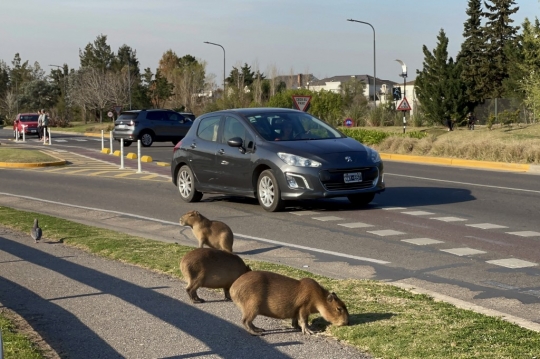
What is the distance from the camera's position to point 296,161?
1357 cm

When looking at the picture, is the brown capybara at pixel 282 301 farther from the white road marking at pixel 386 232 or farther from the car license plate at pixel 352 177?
the car license plate at pixel 352 177

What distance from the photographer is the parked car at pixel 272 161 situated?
1348cm

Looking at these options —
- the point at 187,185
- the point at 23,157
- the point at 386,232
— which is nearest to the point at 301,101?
the point at 23,157

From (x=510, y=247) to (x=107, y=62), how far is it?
311ft

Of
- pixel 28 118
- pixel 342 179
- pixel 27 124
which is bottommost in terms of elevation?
pixel 342 179

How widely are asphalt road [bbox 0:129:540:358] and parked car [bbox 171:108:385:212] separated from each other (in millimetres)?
356

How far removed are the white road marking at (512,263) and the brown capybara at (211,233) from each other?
2900mm

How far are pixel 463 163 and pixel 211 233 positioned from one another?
1696cm

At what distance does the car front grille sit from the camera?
13.4 m

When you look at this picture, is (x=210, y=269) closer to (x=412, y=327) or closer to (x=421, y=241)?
(x=412, y=327)

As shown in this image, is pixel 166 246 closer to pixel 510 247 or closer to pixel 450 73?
pixel 510 247

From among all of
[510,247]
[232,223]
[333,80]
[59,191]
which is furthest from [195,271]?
[333,80]

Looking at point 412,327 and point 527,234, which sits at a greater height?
point 412,327

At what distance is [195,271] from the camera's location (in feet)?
22.3
